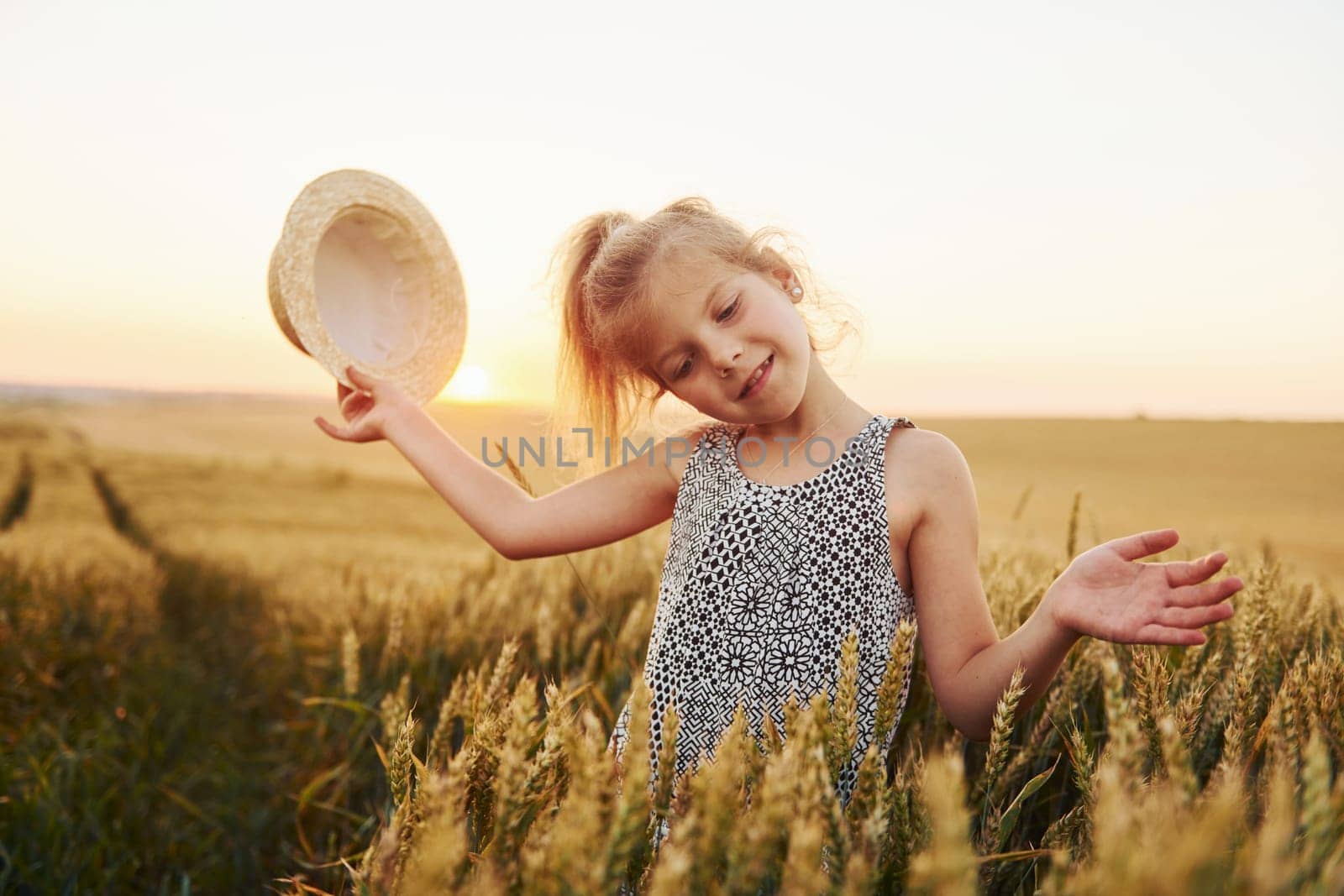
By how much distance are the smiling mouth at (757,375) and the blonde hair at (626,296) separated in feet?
0.81

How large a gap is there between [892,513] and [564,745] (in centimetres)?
Answer: 100

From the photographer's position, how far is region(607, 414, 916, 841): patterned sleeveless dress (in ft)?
6.01

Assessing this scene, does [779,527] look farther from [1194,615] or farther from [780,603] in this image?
[1194,615]

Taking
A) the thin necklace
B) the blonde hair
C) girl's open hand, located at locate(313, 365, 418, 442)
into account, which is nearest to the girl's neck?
the thin necklace

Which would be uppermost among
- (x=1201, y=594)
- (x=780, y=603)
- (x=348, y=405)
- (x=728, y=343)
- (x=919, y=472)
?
(x=728, y=343)

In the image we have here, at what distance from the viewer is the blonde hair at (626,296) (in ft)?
6.60

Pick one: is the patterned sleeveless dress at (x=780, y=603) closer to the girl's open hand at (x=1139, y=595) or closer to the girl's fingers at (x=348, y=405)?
the girl's open hand at (x=1139, y=595)

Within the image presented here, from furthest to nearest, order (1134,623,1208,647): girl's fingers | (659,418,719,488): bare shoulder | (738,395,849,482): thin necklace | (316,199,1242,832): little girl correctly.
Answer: (659,418,719,488): bare shoulder → (738,395,849,482): thin necklace → (316,199,1242,832): little girl → (1134,623,1208,647): girl's fingers

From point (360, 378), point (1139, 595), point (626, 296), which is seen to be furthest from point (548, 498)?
point (1139, 595)

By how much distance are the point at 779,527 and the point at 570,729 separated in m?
0.94

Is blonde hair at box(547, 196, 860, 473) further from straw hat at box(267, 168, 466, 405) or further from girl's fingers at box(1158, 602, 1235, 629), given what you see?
girl's fingers at box(1158, 602, 1235, 629)

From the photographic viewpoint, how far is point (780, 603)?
1859 mm

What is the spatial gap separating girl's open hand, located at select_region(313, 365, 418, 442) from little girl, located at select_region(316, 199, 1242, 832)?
0.55m

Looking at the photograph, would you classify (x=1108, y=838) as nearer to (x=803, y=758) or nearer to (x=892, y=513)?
(x=803, y=758)
